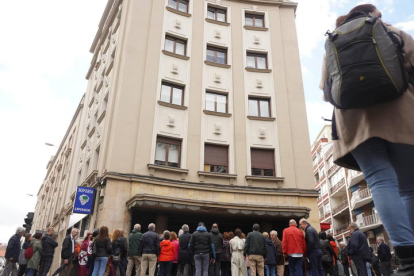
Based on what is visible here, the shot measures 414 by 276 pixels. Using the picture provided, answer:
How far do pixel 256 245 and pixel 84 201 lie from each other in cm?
957

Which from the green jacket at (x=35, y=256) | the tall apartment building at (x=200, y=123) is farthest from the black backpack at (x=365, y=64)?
the tall apartment building at (x=200, y=123)

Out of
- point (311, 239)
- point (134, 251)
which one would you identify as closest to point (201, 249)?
point (134, 251)

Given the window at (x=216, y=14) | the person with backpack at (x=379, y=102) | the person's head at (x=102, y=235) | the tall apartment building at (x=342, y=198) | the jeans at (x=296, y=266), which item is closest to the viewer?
the person with backpack at (x=379, y=102)

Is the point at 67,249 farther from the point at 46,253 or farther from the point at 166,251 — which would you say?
the point at 166,251

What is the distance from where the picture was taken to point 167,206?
47.6 ft

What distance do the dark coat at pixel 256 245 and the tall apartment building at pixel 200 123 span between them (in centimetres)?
489

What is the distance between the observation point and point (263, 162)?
18344mm

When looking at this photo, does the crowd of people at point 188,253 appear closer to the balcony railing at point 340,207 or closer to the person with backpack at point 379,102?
the person with backpack at point 379,102

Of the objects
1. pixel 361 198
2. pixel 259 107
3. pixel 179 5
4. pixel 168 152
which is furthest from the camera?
pixel 361 198

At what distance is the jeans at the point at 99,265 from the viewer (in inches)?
362

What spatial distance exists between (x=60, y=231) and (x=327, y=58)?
89.6ft

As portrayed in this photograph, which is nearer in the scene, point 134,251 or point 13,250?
point 134,251

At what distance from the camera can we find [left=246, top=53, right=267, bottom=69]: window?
21.1 meters

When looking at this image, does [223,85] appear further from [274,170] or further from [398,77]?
[398,77]
